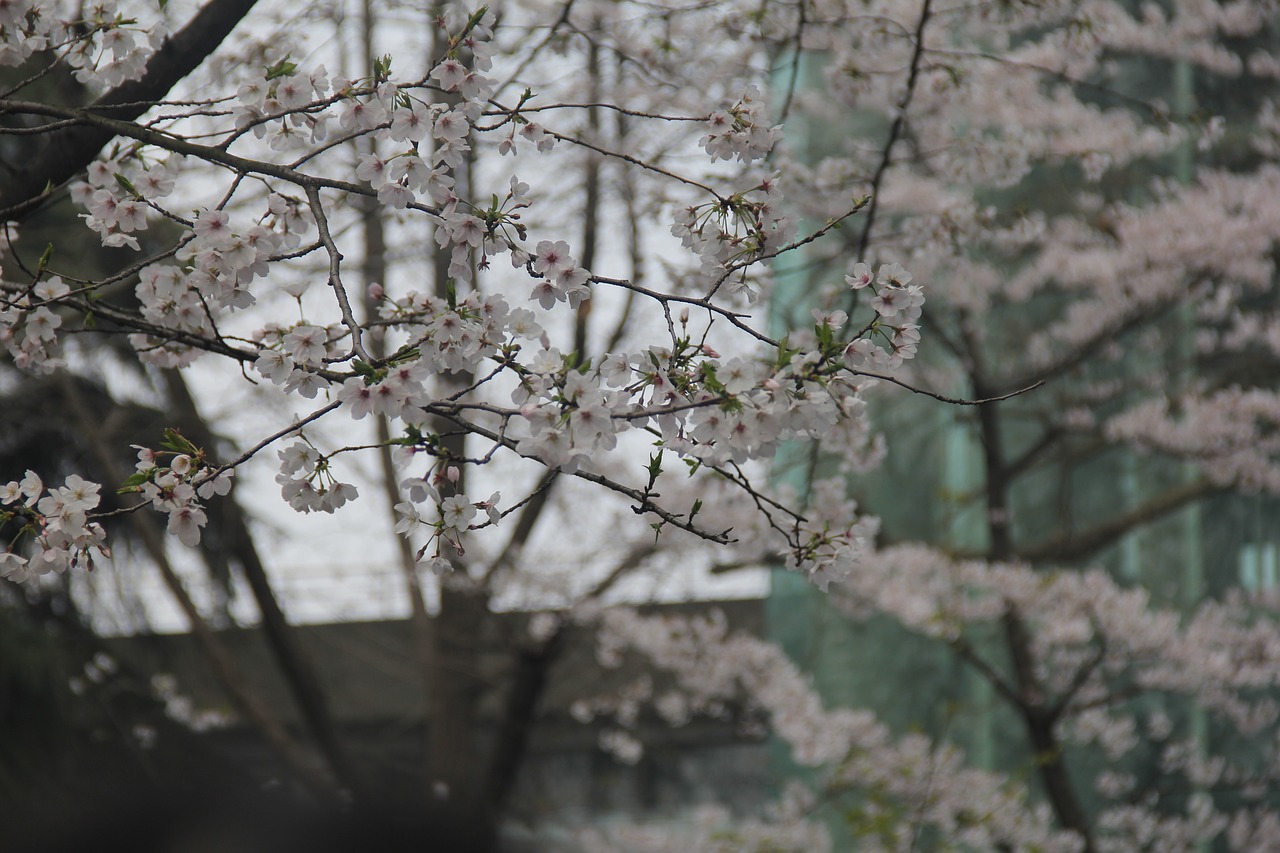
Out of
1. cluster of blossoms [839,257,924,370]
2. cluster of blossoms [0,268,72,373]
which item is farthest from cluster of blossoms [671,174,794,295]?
cluster of blossoms [0,268,72,373]

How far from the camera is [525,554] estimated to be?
611 centimetres

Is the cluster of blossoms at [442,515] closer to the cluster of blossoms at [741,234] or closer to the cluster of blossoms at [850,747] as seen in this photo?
the cluster of blossoms at [741,234]

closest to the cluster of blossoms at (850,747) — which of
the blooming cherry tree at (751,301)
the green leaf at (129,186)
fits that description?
the blooming cherry tree at (751,301)

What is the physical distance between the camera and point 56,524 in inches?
67.1

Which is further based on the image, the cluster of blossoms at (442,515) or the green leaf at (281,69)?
the green leaf at (281,69)

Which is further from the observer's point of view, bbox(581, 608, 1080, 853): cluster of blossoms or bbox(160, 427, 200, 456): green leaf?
bbox(581, 608, 1080, 853): cluster of blossoms

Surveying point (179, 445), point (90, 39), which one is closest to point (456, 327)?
point (179, 445)

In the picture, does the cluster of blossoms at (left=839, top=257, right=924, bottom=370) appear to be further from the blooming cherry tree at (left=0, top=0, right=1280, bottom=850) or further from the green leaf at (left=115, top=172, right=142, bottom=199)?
the green leaf at (left=115, top=172, right=142, bottom=199)

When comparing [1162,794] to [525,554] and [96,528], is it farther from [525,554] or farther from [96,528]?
[96,528]

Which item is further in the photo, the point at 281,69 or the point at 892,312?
the point at 281,69

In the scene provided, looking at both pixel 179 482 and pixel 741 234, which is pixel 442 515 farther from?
pixel 741 234

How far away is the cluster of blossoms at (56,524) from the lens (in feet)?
5.60

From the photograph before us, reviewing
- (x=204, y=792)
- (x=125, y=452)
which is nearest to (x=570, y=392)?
(x=204, y=792)

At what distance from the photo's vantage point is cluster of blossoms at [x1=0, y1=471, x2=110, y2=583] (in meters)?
1.71
